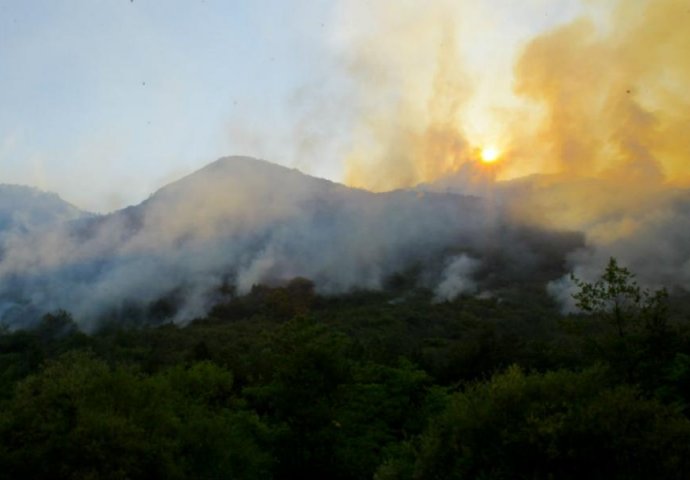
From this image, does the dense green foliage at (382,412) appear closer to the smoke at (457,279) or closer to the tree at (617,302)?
the tree at (617,302)

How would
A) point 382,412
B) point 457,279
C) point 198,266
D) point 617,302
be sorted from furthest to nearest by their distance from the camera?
1. point 198,266
2. point 457,279
3. point 382,412
4. point 617,302

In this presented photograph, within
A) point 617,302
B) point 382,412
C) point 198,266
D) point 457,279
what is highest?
point 198,266

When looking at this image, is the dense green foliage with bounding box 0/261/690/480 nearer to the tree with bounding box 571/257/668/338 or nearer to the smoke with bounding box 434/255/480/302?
the tree with bounding box 571/257/668/338

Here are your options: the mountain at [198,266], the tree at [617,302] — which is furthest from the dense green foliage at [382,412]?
the mountain at [198,266]

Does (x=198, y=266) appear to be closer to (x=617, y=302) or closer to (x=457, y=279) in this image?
(x=457, y=279)

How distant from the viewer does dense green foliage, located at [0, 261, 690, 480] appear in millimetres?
21350

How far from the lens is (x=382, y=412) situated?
52125 mm

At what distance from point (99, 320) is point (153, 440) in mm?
151252

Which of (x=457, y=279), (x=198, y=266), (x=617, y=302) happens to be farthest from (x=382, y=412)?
(x=198, y=266)

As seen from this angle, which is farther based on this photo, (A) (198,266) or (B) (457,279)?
(A) (198,266)

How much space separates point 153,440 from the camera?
1211 inches

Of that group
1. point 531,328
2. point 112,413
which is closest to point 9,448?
point 112,413

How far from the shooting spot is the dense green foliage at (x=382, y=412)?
21350mm

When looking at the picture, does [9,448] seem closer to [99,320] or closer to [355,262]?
[99,320]
